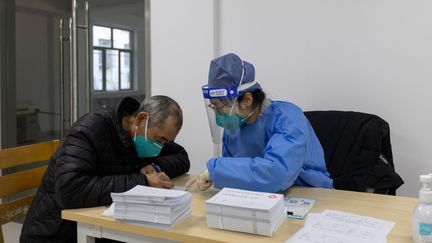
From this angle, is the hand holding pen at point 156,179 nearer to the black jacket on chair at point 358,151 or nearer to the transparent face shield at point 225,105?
the transparent face shield at point 225,105

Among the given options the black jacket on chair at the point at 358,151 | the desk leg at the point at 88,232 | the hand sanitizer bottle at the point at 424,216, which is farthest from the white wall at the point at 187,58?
the hand sanitizer bottle at the point at 424,216

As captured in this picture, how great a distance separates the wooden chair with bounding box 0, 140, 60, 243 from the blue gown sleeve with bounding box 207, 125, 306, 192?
914 millimetres

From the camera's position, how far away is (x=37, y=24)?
3.41m

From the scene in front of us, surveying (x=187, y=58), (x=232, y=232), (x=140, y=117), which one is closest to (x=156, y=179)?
(x=140, y=117)

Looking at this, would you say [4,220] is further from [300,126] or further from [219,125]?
[300,126]

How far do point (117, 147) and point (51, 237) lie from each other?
0.41 metres

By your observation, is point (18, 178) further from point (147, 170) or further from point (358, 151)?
point (358, 151)

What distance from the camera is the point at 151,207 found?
130 centimetres

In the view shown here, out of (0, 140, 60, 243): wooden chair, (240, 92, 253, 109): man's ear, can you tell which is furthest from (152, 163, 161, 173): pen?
(0, 140, 60, 243): wooden chair

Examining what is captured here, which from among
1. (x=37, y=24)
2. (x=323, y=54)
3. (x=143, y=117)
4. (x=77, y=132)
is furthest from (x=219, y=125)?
(x=37, y=24)

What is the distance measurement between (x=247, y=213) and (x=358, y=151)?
100cm

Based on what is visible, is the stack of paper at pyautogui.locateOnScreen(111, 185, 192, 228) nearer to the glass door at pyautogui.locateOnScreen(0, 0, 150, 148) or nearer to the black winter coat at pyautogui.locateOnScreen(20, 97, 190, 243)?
the black winter coat at pyautogui.locateOnScreen(20, 97, 190, 243)

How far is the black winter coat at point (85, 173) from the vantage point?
4.74ft

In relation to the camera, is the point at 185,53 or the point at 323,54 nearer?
the point at 323,54
